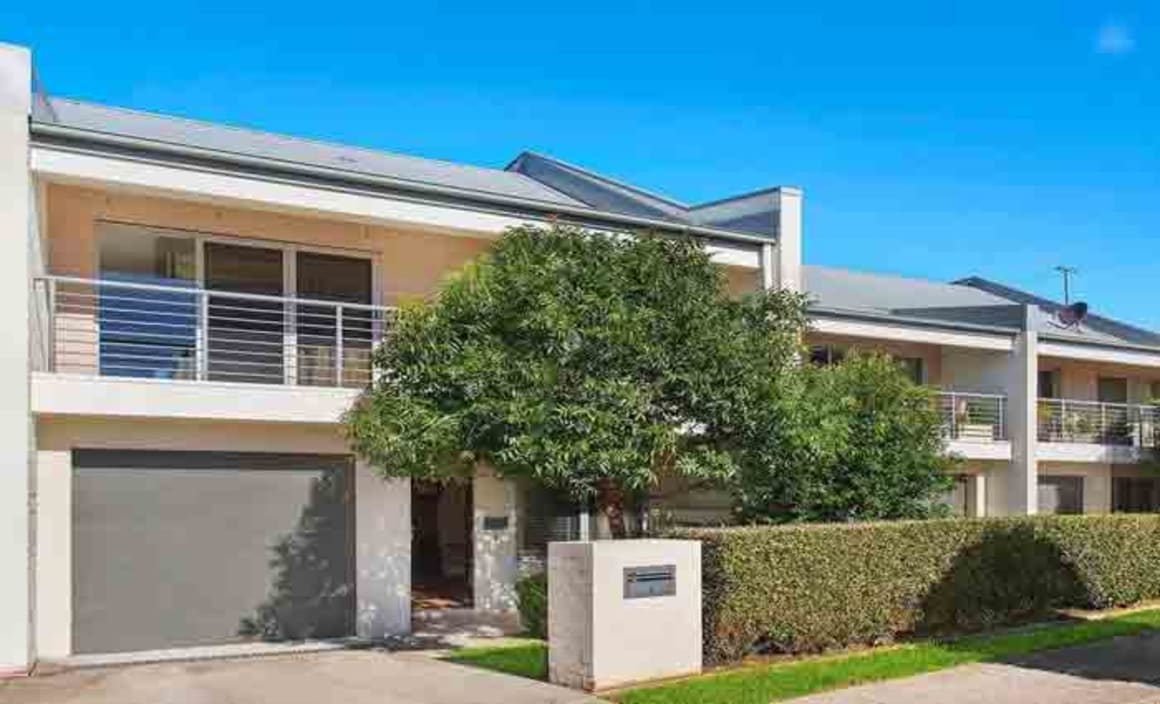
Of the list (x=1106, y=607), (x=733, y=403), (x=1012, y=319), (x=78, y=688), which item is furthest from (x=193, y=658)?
(x=1012, y=319)

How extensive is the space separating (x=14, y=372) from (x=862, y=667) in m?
9.84

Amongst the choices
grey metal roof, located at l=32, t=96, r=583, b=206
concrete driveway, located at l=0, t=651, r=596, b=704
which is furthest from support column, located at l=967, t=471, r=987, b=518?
concrete driveway, located at l=0, t=651, r=596, b=704

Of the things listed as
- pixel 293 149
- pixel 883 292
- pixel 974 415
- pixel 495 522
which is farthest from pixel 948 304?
pixel 293 149

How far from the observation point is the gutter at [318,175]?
43.7ft

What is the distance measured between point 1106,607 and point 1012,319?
336 inches

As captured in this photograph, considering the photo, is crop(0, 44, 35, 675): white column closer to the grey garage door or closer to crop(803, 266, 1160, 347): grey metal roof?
the grey garage door

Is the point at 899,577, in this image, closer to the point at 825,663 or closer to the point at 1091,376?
the point at 825,663

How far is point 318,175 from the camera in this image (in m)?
14.9

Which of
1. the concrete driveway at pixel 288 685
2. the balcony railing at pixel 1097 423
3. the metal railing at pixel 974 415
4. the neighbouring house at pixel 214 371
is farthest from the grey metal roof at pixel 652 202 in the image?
the balcony railing at pixel 1097 423

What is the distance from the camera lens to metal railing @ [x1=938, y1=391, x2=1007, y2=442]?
2395cm

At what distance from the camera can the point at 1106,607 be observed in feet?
58.2

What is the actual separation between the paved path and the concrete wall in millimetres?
7602

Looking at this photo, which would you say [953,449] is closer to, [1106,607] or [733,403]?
[1106,607]

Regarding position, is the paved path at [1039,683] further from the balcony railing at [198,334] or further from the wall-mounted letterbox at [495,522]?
the wall-mounted letterbox at [495,522]
